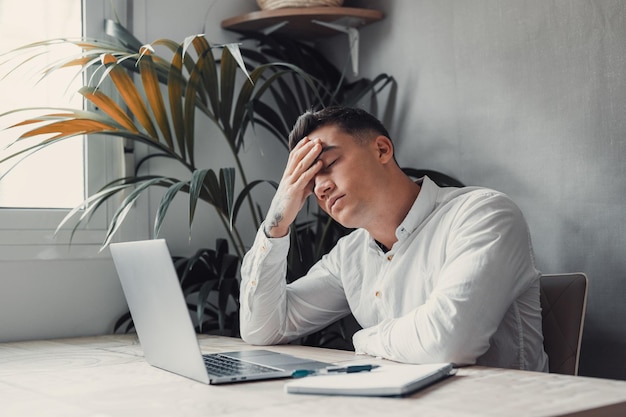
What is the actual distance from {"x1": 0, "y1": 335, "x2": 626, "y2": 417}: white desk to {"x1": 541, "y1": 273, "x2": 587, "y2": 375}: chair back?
0.52 m

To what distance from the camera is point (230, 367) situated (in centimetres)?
167

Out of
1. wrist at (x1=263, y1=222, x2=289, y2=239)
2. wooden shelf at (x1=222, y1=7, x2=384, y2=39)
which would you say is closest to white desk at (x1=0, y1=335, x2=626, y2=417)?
wrist at (x1=263, y1=222, x2=289, y2=239)

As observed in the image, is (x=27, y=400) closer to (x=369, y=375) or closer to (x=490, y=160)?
(x=369, y=375)

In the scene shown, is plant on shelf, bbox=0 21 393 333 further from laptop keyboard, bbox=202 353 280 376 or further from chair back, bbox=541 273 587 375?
chair back, bbox=541 273 587 375

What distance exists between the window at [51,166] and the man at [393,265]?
800 mm

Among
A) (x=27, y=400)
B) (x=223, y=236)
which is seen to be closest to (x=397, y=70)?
(x=223, y=236)

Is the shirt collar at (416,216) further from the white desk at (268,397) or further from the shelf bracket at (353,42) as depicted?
the shelf bracket at (353,42)

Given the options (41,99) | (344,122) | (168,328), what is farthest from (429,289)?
(41,99)

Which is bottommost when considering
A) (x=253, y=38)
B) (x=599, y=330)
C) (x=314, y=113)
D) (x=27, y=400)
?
(x=599, y=330)

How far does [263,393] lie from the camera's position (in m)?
1.37

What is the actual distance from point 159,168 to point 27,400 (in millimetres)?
1694

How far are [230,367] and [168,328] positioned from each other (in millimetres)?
174

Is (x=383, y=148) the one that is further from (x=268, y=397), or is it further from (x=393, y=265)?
(x=268, y=397)

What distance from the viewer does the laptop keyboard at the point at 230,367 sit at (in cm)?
157
